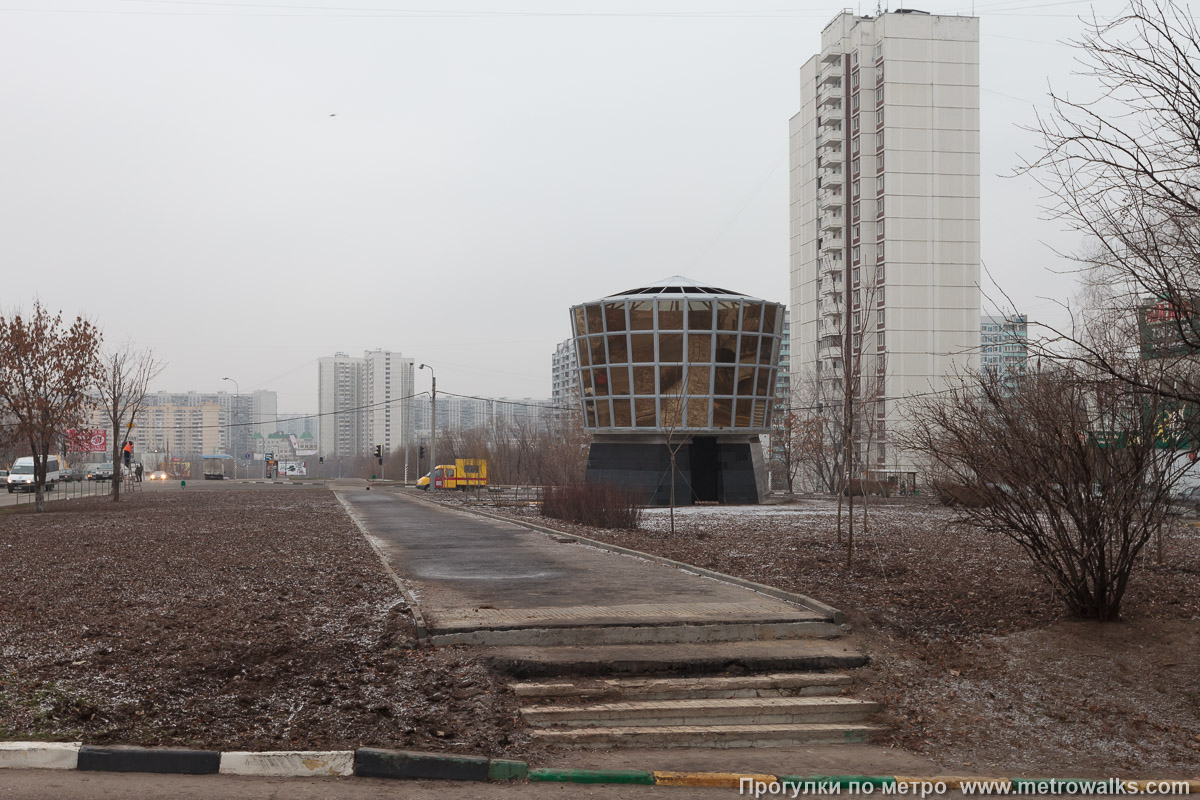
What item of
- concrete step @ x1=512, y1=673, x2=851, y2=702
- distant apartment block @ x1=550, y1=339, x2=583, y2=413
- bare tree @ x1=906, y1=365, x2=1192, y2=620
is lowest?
concrete step @ x1=512, y1=673, x2=851, y2=702

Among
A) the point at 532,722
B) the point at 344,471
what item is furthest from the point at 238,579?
the point at 344,471

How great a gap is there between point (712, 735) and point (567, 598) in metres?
4.21

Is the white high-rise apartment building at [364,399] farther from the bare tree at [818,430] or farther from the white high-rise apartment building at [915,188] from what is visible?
the white high-rise apartment building at [915,188]

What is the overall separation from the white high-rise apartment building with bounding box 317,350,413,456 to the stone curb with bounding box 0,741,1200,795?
146039mm

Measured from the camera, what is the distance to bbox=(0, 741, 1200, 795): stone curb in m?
6.32

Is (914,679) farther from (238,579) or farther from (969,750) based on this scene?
(238,579)

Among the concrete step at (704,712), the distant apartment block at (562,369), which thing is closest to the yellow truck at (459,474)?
the concrete step at (704,712)

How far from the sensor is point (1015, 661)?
9195mm

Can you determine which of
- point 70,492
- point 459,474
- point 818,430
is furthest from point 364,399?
point 818,430

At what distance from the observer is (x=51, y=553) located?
56.6ft

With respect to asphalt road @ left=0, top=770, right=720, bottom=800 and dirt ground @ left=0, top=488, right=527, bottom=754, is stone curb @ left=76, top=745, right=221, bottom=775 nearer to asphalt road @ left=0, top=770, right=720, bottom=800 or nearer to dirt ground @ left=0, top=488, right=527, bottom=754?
asphalt road @ left=0, top=770, right=720, bottom=800

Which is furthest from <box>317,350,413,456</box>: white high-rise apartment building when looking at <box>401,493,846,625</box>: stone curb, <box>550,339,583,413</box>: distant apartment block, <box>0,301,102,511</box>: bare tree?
<box>401,493,846,625</box>: stone curb

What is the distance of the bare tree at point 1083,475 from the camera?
386 inches

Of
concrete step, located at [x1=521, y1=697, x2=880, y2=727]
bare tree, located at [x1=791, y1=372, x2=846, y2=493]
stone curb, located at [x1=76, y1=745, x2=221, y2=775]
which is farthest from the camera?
bare tree, located at [x1=791, y1=372, x2=846, y2=493]
